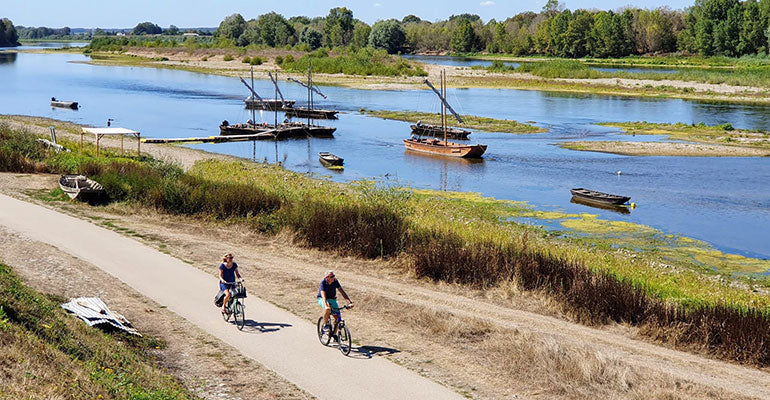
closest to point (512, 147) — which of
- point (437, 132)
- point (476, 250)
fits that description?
point (437, 132)

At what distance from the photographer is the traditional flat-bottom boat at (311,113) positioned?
82.0 metres

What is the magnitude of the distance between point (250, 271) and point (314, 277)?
6.56 feet

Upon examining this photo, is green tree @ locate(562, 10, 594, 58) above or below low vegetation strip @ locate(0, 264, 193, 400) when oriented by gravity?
above

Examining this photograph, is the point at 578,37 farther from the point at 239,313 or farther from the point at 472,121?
the point at 239,313

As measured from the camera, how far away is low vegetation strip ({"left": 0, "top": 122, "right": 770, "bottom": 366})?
2048 cm

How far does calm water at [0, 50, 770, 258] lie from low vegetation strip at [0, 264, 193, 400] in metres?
26.6

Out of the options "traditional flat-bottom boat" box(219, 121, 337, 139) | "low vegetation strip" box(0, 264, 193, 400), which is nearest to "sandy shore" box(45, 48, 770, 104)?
"traditional flat-bottom boat" box(219, 121, 337, 139)

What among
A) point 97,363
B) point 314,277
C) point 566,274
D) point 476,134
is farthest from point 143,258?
point 476,134

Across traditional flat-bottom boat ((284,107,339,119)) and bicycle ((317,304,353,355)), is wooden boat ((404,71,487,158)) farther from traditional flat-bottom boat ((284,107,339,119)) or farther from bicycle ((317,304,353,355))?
bicycle ((317,304,353,355))

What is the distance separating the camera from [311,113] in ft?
274

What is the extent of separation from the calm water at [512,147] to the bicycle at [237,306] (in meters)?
23.4

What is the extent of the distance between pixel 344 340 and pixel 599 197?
1109 inches

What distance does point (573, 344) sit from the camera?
60.4 ft

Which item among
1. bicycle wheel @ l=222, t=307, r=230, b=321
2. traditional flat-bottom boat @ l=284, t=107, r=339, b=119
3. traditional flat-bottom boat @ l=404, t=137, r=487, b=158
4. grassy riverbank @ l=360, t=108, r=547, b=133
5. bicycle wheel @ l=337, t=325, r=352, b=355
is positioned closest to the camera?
bicycle wheel @ l=337, t=325, r=352, b=355
